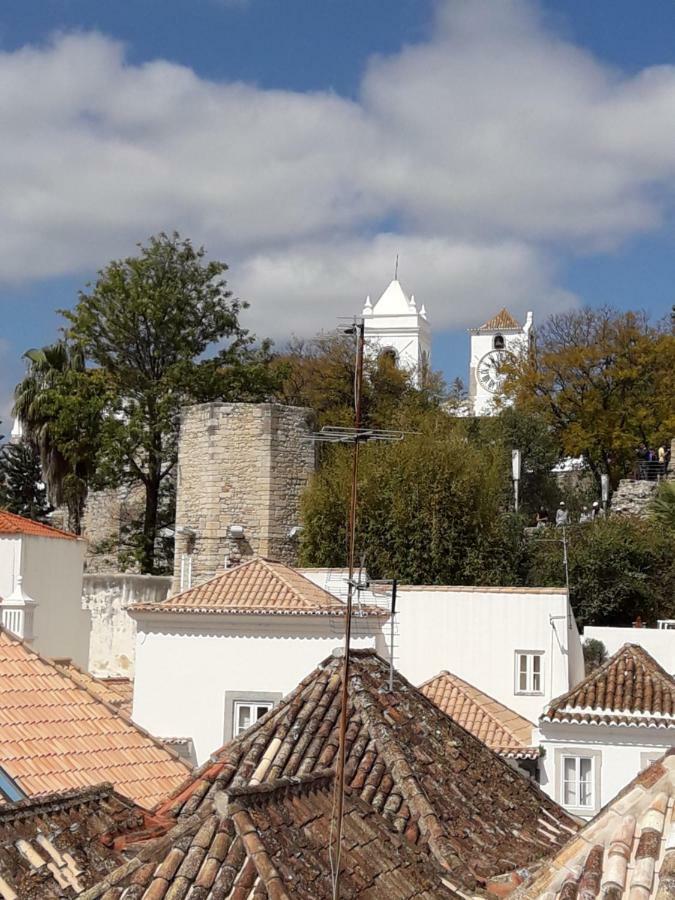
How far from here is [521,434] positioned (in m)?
33.7

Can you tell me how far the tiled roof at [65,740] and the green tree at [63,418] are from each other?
20192mm

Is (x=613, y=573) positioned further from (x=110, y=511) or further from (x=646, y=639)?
(x=110, y=511)

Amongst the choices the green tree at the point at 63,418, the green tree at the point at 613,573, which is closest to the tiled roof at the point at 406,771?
the green tree at the point at 613,573

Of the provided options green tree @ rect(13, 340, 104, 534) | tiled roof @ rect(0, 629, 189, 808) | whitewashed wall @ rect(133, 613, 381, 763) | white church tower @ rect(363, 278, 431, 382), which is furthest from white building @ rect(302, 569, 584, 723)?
white church tower @ rect(363, 278, 431, 382)

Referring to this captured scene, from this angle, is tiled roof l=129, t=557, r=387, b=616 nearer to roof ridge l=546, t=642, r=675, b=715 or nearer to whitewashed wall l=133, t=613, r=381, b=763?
whitewashed wall l=133, t=613, r=381, b=763

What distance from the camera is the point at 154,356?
29.9 meters

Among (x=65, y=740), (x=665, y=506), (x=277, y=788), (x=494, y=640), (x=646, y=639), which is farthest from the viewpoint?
(x=665, y=506)

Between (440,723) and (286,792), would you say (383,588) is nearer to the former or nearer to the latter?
(440,723)

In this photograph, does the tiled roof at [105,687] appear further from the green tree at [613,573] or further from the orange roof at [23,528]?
the green tree at [613,573]

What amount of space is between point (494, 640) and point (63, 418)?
13788 mm

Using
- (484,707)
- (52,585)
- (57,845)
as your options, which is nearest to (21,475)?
(52,585)

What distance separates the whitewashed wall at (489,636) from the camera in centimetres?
1991

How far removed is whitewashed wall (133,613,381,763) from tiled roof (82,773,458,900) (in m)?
10.1

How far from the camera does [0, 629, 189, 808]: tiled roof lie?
8.59m
